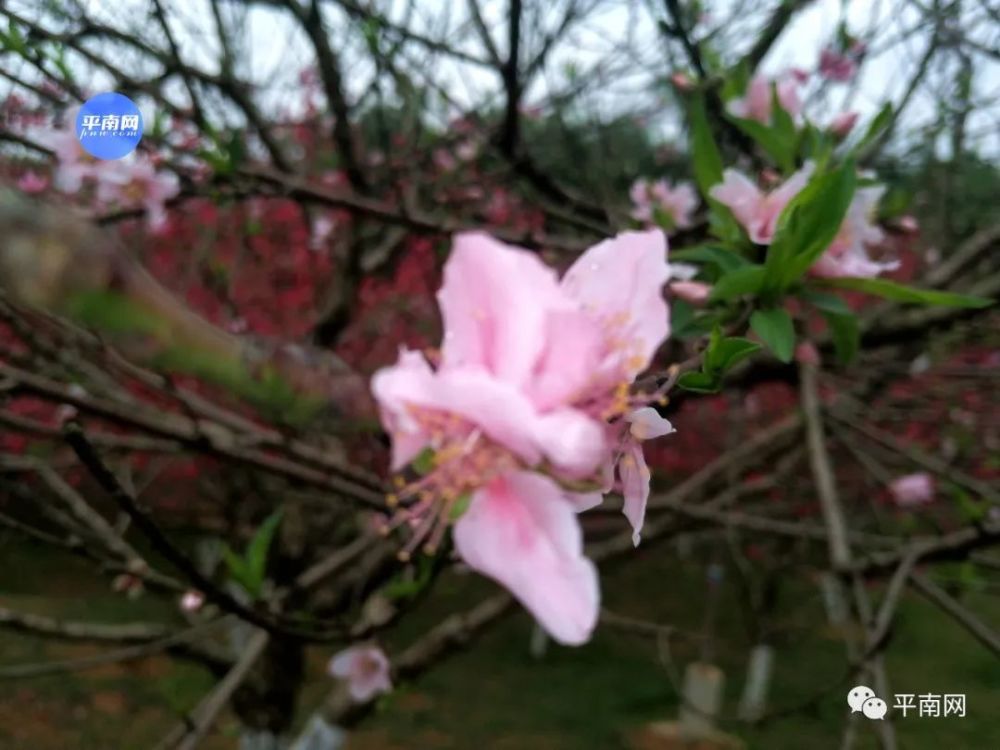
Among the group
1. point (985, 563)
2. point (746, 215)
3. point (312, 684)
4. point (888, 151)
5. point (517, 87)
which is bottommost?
point (312, 684)

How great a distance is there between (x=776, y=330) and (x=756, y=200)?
165 millimetres

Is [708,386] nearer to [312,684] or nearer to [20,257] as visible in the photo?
[20,257]

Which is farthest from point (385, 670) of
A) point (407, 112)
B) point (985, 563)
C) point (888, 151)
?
point (888, 151)

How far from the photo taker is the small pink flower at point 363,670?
1.58m

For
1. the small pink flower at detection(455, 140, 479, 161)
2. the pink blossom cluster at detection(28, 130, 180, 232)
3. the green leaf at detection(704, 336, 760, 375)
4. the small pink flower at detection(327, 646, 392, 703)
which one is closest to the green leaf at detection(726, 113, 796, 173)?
the green leaf at detection(704, 336, 760, 375)

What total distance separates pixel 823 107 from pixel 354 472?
2073 millimetres

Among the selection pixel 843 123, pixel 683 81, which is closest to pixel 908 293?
pixel 843 123

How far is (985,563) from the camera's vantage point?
52.7 inches

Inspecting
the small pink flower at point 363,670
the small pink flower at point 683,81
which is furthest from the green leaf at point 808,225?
the small pink flower at point 363,670

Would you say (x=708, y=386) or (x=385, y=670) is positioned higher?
(x=708, y=386)

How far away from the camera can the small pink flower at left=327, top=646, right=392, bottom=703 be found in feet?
5.20

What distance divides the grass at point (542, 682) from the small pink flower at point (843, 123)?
767 millimetres

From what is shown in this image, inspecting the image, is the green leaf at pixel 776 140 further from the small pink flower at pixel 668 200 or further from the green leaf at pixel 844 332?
the small pink flower at pixel 668 200

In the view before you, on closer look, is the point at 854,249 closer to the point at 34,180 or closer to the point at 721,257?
the point at 721,257
